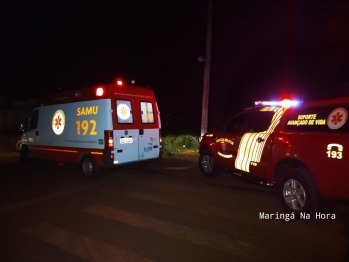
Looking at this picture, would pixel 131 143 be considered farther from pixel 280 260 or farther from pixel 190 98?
pixel 190 98

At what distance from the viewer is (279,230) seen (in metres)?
5.32

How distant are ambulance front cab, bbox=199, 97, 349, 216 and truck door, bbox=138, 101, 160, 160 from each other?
94.6 inches

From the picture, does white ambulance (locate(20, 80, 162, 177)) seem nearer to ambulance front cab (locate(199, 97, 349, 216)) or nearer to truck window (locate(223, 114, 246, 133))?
truck window (locate(223, 114, 246, 133))

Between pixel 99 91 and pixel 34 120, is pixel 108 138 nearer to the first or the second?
pixel 99 91

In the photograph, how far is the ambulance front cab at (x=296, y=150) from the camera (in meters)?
5.11

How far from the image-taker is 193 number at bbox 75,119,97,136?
8984 millimetres

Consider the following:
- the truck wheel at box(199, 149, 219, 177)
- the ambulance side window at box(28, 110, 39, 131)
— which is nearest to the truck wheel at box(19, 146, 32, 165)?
the ambulance side window at box(28, 110, 39, 131)

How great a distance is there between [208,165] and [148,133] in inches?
71.6

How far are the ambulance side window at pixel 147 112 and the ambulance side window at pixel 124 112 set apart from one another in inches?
18.4

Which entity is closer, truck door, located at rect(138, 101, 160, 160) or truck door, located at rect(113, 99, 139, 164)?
truck door, located at rect(113, 99, 139, 164)

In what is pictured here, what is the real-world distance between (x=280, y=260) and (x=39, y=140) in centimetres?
891

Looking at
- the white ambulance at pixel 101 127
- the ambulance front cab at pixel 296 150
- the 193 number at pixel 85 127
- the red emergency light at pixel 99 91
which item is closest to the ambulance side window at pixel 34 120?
the white ambulance at pixel 101 127

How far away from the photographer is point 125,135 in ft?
29.5

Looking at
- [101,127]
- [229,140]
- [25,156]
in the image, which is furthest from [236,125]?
[25,156]
